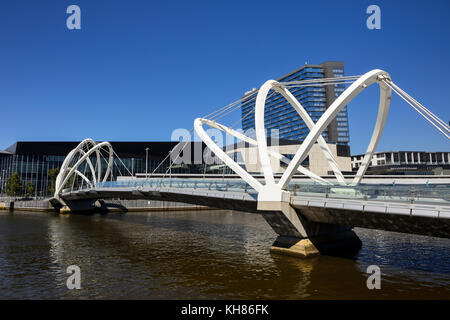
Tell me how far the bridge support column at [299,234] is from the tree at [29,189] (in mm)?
70611

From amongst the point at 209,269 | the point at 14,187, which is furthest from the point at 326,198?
the point at 14,187

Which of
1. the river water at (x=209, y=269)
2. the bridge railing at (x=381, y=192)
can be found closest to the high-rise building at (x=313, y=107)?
the river water at (x=209, y=269)

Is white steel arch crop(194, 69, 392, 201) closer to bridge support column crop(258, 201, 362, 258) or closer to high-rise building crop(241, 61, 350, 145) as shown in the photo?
bridge support column crop(258, 201, 362, 258)

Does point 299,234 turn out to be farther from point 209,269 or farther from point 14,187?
point 14,187

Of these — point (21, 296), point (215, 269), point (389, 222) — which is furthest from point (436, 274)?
point (21, 296)

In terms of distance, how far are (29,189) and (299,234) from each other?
7267 cm

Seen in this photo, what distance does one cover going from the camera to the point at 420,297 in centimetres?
1334

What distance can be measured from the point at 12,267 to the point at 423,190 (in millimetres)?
23715

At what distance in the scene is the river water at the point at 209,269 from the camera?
14031 millimetres

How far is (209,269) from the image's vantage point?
59.5ft

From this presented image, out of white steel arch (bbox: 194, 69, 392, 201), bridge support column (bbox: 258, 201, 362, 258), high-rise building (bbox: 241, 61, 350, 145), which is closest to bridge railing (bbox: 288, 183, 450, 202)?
white steel arch (bbox: 194, 69, 392, 201)

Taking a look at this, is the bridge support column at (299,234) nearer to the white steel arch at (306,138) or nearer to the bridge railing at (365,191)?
the white steel arch at (306,138)
